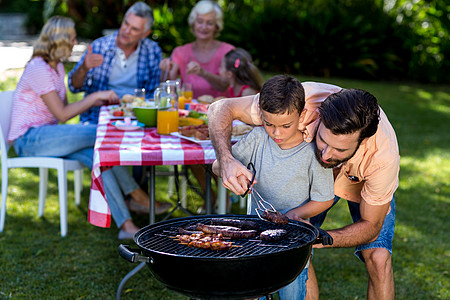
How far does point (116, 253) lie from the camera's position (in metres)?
4.18

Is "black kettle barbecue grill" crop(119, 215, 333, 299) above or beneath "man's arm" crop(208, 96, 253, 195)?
beneath

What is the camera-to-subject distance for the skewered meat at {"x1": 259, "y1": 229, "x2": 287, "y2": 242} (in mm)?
2170

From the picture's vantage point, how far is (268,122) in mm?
2447

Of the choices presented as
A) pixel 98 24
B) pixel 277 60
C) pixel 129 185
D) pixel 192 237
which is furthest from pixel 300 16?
pixel 192 237

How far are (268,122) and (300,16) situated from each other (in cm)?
1021

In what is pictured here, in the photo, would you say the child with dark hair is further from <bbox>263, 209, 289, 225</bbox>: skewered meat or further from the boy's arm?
<bbox>263, 209, 289, 225</bbox>: skewered meat

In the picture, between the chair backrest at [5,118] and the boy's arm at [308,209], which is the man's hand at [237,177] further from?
the chair backrest at [5,118]

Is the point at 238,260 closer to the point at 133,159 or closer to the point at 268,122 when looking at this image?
the point at 268,122

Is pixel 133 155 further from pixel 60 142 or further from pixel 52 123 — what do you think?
pixel 52 123

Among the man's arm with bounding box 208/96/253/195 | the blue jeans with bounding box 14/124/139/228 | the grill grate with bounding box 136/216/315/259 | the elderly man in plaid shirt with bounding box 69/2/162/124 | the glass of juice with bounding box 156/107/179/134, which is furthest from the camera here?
the elderly man in plaid shirt with bounding box 69/2/162/124

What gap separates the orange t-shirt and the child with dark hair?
6.35 feet

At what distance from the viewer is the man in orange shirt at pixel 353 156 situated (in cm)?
229

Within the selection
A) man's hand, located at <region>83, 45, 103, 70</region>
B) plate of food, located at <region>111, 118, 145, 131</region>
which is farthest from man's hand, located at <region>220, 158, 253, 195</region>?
man's hand, located at <region>83, 45, 103, 70</region>

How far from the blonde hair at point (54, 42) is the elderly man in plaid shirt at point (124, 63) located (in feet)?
1.41
